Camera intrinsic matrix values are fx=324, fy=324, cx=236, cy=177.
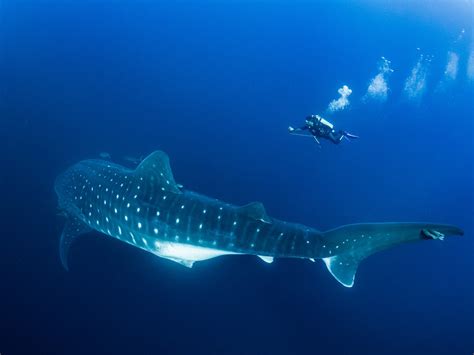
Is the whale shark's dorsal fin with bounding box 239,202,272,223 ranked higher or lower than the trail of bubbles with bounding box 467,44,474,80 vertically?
lower

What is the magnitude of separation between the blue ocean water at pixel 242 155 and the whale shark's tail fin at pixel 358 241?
7075mm

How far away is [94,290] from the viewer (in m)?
9.81

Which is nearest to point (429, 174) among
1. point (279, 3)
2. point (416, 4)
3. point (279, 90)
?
point (279, 90)

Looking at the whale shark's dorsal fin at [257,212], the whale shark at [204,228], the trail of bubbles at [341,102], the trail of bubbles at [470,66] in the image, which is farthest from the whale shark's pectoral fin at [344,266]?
the trail of bubbles at [470,66]

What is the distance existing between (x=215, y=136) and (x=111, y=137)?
5.22 meters

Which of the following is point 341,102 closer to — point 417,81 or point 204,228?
point 417,81

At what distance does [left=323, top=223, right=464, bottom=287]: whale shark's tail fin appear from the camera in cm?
344

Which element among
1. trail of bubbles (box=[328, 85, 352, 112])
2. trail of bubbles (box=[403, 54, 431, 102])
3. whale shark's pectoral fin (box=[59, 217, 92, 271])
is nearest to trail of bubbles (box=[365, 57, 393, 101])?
trail of bubbles (box=[403, 54, 431, 102])

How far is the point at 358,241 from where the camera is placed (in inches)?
159

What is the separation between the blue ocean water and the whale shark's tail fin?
708cm

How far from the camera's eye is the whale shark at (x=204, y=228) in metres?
4.00

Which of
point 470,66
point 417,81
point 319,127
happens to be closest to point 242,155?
point 319,127

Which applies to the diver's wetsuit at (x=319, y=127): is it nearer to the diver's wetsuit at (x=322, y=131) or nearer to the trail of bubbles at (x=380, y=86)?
the diver's wetsuit at (x=322, y=131)

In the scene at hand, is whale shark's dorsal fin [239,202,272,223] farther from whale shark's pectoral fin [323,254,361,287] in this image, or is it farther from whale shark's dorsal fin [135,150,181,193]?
whale shark's dorsal fin [135,150,181,193]
